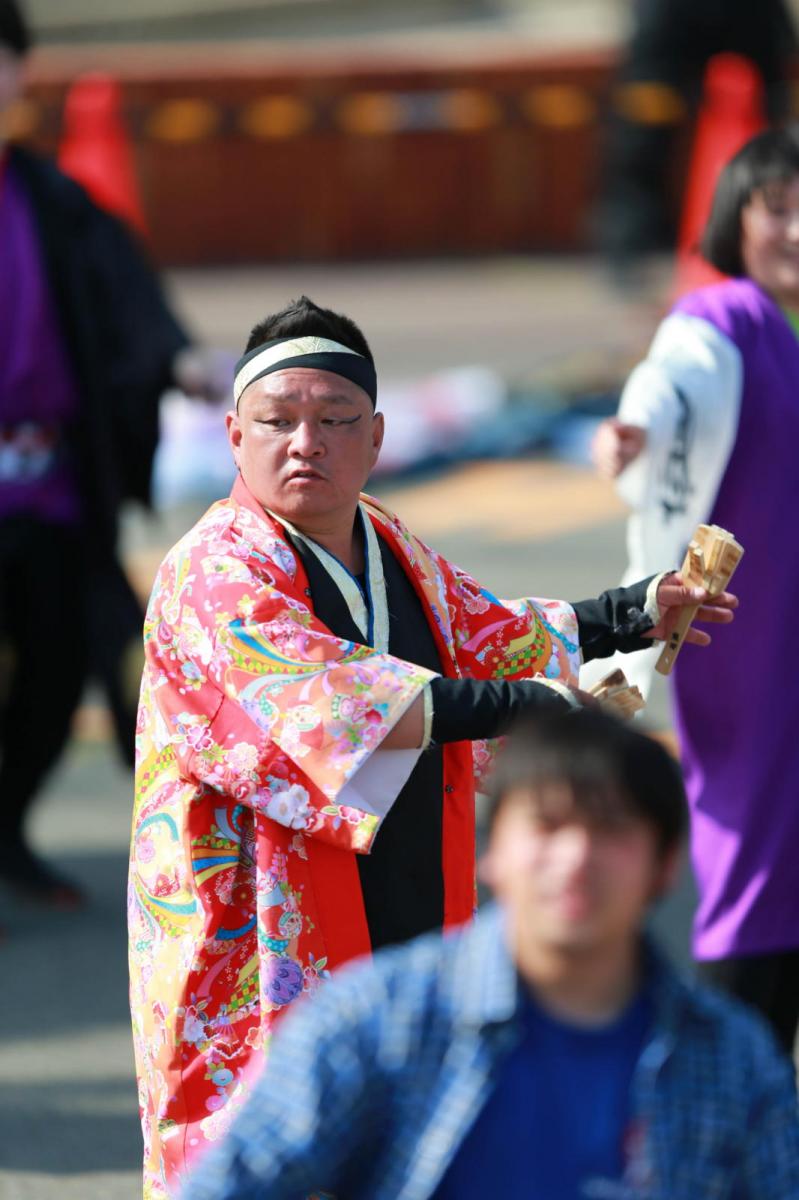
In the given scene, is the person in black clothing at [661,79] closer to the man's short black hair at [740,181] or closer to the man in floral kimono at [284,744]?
the man's short black hair at [740,181]

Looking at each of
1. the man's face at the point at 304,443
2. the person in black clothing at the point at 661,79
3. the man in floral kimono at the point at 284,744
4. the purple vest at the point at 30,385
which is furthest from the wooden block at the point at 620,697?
the person in black clothing at the point at 661,79

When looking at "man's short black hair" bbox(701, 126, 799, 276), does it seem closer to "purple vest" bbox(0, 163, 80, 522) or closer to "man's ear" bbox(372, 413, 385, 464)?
"man's ear" bbox(372, 413, 385, 464)

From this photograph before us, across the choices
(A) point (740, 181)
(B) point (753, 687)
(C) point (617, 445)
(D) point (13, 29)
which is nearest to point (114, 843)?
(D) point (13, 29)

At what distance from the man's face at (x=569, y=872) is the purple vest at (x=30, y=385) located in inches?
120

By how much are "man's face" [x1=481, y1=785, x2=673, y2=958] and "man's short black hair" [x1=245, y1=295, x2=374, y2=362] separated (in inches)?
40.1

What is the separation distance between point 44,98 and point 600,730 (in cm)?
1202

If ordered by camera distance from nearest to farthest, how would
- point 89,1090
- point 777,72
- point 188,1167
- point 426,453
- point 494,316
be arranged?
point 188,1167 < point 89,1090 < point 426,453 < point 777,72 < point 494,316

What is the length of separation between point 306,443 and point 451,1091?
1035 mm

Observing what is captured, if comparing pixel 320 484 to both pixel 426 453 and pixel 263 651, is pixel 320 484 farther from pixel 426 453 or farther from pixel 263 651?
pixel 426 453

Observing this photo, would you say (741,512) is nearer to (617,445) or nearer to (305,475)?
(617,445)

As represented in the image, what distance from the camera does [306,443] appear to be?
2.67m

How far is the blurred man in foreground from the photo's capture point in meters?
1.85

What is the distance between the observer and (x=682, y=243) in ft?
39.0

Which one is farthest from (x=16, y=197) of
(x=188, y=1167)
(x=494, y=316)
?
(x=494, y=316)
